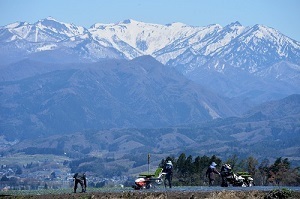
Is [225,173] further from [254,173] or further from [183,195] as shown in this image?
[254,173]

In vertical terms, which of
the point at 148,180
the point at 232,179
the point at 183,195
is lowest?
the point at 183,195

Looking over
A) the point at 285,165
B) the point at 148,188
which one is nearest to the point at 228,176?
the point at 148,188

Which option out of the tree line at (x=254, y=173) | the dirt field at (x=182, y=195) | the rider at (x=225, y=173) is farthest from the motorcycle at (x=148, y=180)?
the tree line at (x=254, y=173)

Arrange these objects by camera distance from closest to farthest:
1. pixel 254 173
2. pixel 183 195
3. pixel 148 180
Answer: pixel 183 195 → pixel 148 180 → pixel 254 173

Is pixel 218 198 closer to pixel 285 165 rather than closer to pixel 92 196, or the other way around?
pixel 92 196

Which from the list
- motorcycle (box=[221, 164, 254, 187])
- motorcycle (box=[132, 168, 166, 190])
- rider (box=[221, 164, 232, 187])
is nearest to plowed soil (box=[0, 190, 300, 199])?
motorcycle (box=[132, 168, 166, 190])

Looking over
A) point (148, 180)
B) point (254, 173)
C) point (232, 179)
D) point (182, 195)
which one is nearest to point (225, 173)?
point (232, 179)

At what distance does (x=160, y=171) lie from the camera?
68688mm

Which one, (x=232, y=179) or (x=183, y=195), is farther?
(x=232, y=179)

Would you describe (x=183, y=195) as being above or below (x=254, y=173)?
below

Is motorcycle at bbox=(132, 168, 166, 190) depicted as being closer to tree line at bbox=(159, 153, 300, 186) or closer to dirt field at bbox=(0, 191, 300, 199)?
dirt field at bbox=(0, 191, 300, 199)

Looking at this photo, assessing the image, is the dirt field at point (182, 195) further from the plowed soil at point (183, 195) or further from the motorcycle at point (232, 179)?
the motorcycle at point (232, 179)

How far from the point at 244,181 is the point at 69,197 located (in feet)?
54.1

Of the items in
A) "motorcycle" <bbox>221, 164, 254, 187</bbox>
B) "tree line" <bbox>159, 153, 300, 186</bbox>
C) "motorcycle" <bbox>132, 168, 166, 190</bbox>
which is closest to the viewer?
"motorcycle" <bbox>221, 164, 254, 187</bbox>
